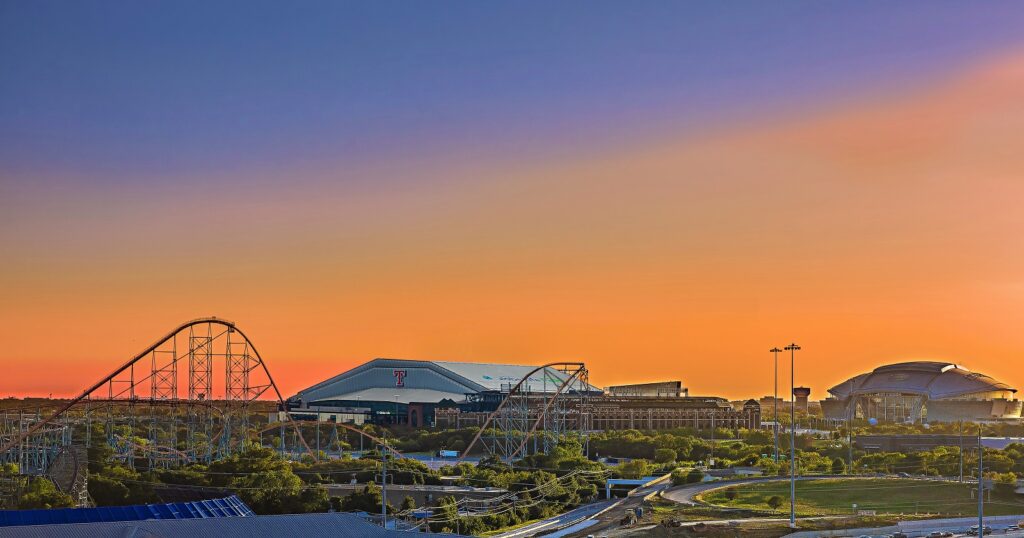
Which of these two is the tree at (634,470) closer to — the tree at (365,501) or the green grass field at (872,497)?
the green grass field at (872,497)

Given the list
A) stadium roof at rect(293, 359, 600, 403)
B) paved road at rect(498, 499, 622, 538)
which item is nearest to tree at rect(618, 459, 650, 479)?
paved road at rect(498, 499, 622, 538)

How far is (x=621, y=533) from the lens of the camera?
6106 cm

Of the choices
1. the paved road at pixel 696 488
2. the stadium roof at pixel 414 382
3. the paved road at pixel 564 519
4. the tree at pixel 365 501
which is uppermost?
the stadium roof at pixel 414 382

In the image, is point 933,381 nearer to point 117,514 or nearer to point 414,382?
point 414,382

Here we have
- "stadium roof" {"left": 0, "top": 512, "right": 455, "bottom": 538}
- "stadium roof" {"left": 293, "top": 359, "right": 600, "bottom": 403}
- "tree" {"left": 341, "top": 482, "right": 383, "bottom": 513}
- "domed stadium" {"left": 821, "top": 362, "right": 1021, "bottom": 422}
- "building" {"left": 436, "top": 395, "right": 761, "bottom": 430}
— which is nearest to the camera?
"stadium roof" {"left": 0, "top": 512, "right": 455, "bottom": 538}

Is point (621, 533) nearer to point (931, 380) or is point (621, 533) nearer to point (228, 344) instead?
point (228, 344)

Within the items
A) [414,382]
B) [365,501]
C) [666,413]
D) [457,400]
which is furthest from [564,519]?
[414,382]

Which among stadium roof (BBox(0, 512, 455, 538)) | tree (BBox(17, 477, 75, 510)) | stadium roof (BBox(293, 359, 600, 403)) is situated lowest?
tree (BBox(17, 477, 75, 510))

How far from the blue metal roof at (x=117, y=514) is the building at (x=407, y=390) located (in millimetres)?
106403

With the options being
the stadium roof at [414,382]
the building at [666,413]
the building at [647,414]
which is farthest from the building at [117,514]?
the stadium roof at [414,382]

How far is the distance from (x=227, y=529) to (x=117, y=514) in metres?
6.00

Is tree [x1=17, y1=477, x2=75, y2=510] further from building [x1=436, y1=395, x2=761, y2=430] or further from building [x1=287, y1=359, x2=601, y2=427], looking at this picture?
building [x1=287, y1=359, x2=601, y2=427]

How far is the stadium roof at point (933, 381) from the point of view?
616 feet

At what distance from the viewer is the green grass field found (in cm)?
7525
